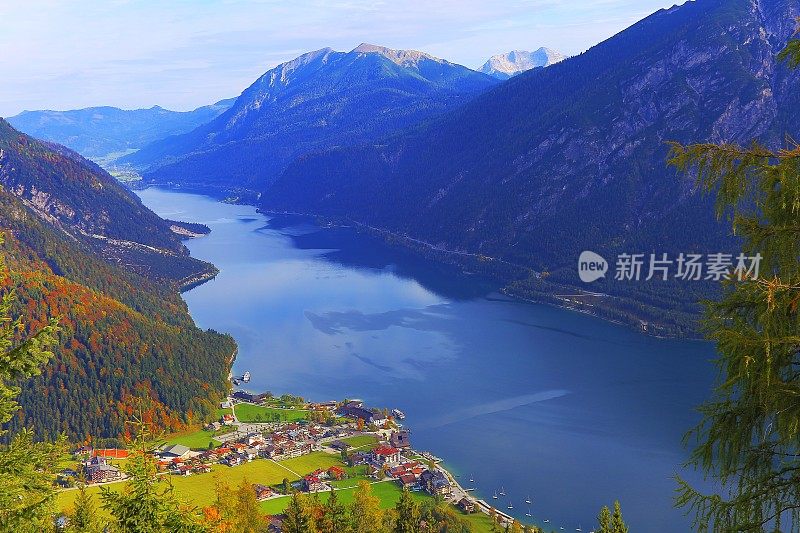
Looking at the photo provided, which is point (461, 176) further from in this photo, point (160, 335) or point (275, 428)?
point (275, 428)

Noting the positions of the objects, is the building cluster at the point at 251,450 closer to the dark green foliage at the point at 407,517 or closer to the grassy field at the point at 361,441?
the grassy field at the point at 361,441

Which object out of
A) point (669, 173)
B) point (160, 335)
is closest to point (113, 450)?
point (160, 335)

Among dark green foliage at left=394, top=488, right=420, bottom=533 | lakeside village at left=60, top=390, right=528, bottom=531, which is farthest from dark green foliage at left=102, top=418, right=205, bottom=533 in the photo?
lakeside village at left=60, top=390, right=528, bottom=531

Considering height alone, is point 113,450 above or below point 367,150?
below

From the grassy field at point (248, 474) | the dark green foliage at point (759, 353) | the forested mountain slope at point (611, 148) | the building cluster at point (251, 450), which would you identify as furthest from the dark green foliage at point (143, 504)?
the forested mountain slope at point (611, 148)

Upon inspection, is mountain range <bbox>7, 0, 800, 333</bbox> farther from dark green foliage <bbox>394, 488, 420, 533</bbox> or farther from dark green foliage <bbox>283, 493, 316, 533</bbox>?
dark green foliage <bbox>283, 493, 316, 533</bbox>

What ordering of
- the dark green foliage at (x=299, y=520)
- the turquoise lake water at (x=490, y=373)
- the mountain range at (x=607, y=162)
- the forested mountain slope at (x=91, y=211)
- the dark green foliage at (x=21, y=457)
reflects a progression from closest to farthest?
the dark green foliage at (x=21, y=457) → the dark green foliage at (x=299, y=520) → the turquoise lake water at (x=490, y=373) → the mountain range at (x=607, y=162) → the forested mountain slope at (x=91, y=211)

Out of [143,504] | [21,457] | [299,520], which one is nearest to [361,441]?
[299,520]
